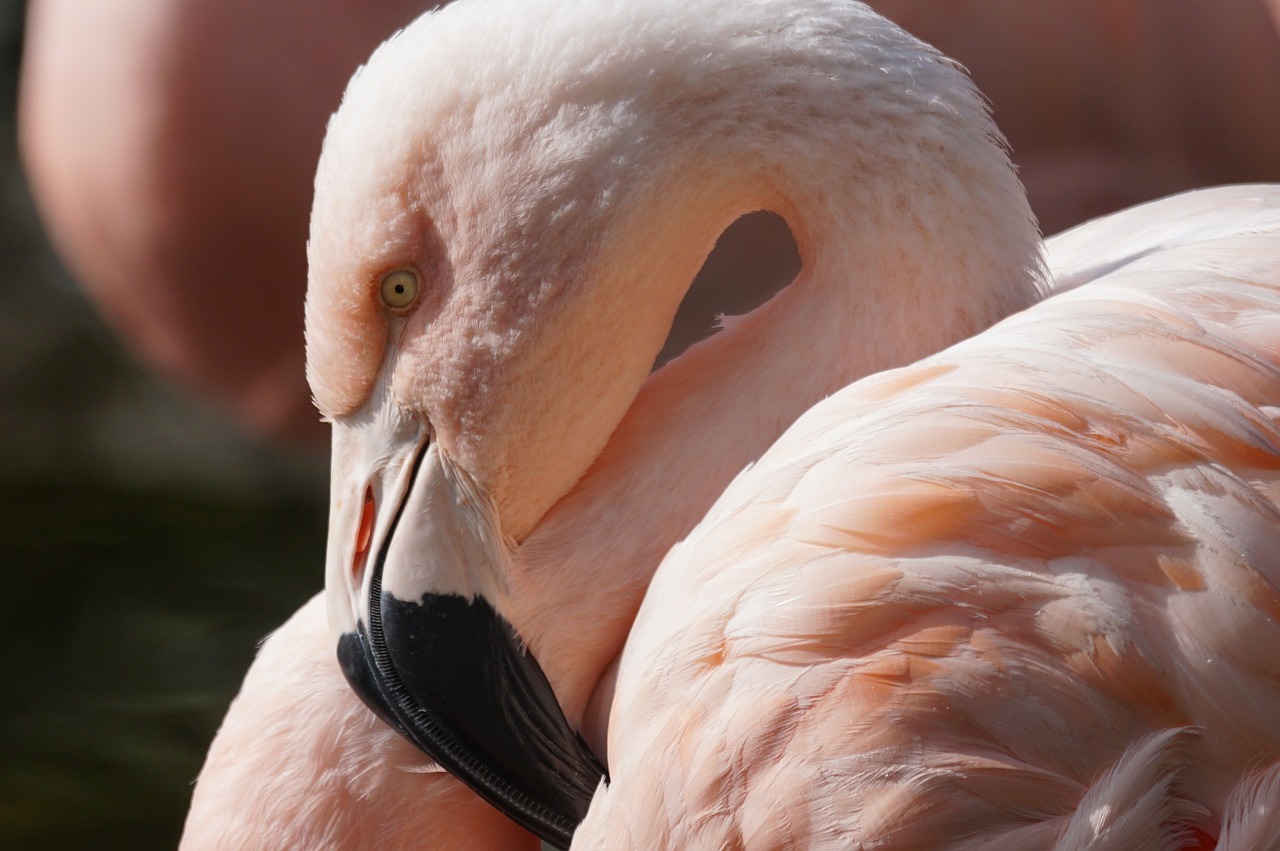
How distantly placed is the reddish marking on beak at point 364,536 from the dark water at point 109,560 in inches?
56.4

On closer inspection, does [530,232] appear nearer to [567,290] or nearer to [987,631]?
[567,290]

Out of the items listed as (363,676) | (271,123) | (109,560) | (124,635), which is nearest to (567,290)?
(363,676)

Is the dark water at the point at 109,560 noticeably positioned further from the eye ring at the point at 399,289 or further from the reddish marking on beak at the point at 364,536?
the eye ring at the point at 399,289

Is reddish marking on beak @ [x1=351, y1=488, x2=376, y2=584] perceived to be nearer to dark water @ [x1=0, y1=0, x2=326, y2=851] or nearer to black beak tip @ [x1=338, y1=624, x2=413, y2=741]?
black beak tip @ [x1=338, y1=624, x2=413, y2=741]

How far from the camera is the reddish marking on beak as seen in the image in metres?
1.40

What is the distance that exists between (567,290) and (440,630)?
0.36 meters

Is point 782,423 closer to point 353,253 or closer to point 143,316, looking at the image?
point 353,253

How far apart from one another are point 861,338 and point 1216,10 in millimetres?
1490

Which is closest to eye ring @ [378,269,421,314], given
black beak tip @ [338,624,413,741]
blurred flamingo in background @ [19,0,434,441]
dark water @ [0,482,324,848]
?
black beak tip @ [338,624,413,741]

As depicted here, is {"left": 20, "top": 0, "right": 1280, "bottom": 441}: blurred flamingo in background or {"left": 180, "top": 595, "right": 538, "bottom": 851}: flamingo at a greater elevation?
{"left": 20, "top": 0, "right": 1280, "bottom": 441}: blurred flamingo in background

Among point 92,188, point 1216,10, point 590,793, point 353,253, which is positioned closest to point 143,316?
point 92,188

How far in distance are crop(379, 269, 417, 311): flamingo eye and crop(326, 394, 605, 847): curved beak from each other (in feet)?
0.34

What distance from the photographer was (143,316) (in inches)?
97.3

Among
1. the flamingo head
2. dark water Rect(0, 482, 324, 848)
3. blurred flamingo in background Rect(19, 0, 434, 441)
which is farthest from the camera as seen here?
dark water Rect(0, 482, 324, 848)
